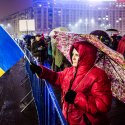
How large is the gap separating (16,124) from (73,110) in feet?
11.9

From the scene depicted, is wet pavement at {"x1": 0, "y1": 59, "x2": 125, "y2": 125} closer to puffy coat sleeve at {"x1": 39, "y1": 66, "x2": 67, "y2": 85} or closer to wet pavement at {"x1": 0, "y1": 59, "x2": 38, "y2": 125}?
Result: wet pavement at {"x1": 0, "y1": 59, "x2": 38, "y2": 125}

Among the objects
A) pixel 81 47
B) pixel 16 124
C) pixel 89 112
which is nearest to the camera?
pixel 89 112

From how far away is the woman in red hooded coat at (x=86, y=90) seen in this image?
10.6 ft

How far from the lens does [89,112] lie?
3.26 m

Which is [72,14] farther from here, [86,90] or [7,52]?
[86,90]

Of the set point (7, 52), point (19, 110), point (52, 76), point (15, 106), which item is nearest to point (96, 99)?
point (52, 76)

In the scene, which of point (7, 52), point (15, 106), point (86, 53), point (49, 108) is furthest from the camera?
point (15, 106)

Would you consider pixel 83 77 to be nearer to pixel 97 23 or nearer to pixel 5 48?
pixel 5 48

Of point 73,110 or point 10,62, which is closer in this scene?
point 73,110

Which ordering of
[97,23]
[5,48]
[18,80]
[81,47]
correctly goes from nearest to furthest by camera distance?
[81,47] → [5,48] → [18,80] → [97,23]

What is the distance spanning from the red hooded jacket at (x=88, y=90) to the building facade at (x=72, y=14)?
137653 mm

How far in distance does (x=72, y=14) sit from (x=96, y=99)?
14453 cm

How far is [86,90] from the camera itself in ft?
11.5

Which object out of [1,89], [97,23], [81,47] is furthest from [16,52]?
[97,23]
